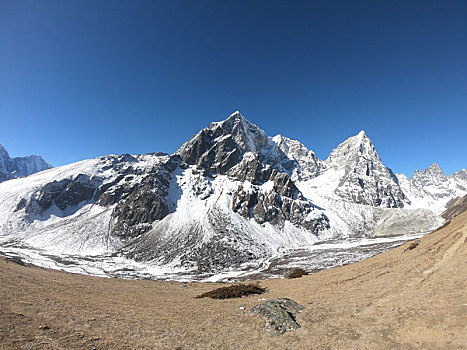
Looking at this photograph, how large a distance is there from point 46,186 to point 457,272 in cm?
24445

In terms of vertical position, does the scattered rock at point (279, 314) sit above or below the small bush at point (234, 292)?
above

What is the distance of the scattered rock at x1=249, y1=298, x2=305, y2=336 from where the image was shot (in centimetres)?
1119

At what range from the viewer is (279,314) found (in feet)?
40.3

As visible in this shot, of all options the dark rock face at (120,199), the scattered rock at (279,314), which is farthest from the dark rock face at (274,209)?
the scattered rock at (279,314)

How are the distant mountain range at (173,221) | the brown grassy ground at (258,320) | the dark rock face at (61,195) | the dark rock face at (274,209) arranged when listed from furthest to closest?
the dark rock face at (61,195) < the dark rock face at (274,209) < the distant mountain range at (173,221) < the brown grassy ground at (258,320)

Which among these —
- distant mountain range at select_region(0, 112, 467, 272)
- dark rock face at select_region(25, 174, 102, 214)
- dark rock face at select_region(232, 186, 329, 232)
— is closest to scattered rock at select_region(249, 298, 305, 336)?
distant mountain range at select_region(0, 112, 467, 272)

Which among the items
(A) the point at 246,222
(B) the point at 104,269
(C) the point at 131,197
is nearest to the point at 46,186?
(C) the point at 131,197

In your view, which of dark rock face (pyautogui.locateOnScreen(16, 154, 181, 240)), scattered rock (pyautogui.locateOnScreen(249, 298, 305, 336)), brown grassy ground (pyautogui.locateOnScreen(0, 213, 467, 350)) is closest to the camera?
brown grassy ground (pyautogui.locateOnScreen(0, 213, 467, 350))

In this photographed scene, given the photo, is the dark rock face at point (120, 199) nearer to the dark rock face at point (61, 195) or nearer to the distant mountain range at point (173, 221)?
the dark rock face at point (61, 195)

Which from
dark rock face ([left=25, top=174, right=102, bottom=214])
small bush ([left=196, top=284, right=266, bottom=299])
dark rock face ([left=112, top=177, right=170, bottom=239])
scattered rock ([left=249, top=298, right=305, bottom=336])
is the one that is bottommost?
small bush ([left=196, top=284, right=266, bottom=299])

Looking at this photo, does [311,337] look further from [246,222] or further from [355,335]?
[246,222]

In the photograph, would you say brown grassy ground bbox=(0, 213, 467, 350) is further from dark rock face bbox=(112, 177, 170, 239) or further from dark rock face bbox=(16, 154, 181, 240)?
dark rock face bbox=(16, 154, 181, 240)

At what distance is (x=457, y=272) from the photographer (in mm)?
13453

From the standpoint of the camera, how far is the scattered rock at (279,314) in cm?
1119
